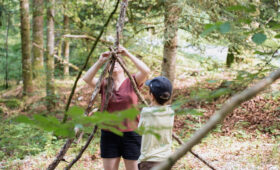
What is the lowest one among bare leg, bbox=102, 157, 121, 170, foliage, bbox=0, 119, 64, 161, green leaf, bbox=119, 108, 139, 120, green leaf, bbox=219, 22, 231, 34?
foliage, bbox=0, 119, 64, 161

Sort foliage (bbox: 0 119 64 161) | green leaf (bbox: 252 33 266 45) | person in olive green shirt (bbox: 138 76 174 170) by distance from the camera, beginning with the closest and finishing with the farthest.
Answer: green leaf (bbox: 252 33 266 45)
person in olive green shirt (bbox: 138 76 174 170)
foliage (bbox: 0 119 64 161)

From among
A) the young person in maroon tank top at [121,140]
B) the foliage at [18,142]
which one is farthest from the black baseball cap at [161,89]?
the foliage at [18,142]

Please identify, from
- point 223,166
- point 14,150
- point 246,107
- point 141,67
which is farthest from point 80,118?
point 246,107

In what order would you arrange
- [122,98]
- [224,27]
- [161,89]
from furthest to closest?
[122,98], [161,89], [224,27]

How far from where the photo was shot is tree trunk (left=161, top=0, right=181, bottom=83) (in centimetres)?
554

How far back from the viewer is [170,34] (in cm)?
570

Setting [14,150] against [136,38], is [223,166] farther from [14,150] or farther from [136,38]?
[14,150]

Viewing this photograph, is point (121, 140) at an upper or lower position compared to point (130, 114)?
lower

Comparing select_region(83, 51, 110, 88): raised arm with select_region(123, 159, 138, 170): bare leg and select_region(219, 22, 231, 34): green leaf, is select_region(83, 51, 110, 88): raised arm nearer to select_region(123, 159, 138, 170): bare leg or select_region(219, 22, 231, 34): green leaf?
select_region(123, 159, 138, 170): bare leg

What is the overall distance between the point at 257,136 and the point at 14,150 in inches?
238

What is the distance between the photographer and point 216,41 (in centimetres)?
621

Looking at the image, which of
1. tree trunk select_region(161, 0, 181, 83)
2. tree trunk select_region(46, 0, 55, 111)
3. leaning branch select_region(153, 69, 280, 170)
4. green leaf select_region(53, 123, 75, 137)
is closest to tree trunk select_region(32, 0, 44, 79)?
tree trunk select_region(46, 0, 55, 111)

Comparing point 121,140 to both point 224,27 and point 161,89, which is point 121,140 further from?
point 224,27

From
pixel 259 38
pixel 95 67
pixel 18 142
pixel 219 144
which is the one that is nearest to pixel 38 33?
pixel 18 142
